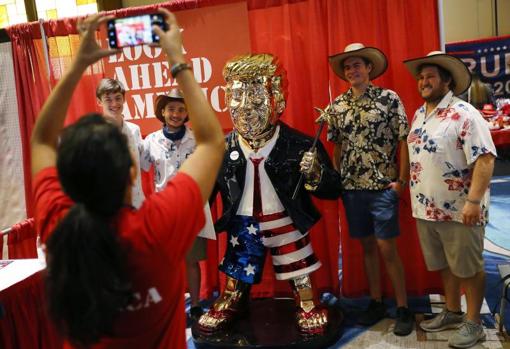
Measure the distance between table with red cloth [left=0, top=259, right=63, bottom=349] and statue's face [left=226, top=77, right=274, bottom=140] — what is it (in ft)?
4.18

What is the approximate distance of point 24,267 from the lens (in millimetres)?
2219

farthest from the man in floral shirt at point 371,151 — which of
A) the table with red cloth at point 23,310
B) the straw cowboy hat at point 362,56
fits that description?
the table with red cloth at point 23,310

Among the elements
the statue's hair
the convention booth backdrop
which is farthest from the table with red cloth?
the convention booth backdrop

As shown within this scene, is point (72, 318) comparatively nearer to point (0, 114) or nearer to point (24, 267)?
point (24, 267)

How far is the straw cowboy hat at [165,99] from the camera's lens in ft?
10.4

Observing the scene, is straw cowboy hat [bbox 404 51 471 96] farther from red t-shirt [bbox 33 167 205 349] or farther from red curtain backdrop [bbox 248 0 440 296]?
red t-shirt [bbox 33 167 205 349]

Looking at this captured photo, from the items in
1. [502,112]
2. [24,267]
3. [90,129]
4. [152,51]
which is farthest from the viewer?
[502,112]

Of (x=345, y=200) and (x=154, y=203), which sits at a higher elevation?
(x=154, y=203)

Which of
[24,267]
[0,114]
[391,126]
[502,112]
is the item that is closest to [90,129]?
[24,267]

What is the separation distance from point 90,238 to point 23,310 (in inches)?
51.6

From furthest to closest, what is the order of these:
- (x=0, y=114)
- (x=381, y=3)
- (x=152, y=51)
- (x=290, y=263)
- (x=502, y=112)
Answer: (x=502, y=112) → (x=0, y=114) → (x=152, y=51) → (x=381, y=3) → (x=290, y=263)

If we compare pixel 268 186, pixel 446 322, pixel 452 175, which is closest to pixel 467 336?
pixel 446 322

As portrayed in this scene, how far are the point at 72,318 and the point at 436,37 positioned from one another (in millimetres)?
2709

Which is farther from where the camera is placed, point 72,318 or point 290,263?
point 290,263
